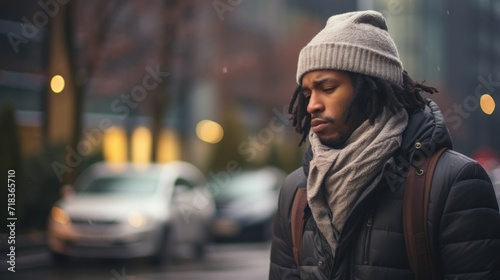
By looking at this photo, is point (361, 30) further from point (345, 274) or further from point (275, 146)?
point (275, 146)

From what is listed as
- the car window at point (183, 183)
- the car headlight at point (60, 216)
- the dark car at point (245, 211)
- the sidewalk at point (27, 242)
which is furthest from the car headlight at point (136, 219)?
the dark car at point (245, 211)

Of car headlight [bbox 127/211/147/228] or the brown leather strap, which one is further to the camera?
car headlight [bbox 127/211/147/228]

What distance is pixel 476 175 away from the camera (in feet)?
9.31

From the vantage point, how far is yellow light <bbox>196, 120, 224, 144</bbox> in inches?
1532

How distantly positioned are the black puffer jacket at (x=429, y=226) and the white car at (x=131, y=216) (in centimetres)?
1184

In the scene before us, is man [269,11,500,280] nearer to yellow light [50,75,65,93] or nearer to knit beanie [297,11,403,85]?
knit beanie [297,11,403,85]

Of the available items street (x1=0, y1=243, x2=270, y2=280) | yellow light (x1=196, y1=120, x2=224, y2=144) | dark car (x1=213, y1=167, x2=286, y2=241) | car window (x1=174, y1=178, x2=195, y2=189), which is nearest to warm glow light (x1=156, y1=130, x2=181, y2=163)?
yellow light (x1=196, y1=120, x2=224, y2=144)

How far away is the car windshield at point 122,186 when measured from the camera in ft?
52.2

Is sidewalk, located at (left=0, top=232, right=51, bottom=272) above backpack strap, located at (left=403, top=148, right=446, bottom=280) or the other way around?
the other way around

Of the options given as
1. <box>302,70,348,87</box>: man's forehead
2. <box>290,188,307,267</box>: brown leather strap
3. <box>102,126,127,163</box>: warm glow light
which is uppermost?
<box>302,70,348,87</box>: man's forehead

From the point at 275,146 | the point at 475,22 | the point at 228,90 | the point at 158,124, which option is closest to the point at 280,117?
the point at 228,90

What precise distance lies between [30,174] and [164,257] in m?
5.37

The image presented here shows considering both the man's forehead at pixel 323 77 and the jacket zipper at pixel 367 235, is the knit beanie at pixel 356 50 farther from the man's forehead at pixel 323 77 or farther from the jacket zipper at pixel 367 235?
the jacket zipper at pixel 367 235

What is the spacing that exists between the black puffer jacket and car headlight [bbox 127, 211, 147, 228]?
39.1 feet
